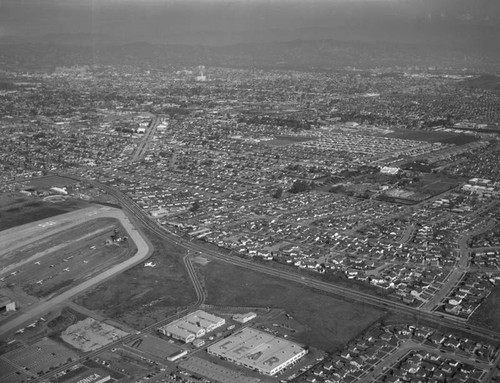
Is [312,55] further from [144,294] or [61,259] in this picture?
[144,294]

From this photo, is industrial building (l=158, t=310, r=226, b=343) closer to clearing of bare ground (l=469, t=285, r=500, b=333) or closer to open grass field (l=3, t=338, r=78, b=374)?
open grass field (l=3, t=338, r=78, b=374)

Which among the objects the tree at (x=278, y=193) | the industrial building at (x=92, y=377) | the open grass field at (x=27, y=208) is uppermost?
the industrial building at (x=92, y=377)

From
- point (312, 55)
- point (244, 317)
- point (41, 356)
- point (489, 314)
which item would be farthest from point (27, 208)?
point (312, 55)

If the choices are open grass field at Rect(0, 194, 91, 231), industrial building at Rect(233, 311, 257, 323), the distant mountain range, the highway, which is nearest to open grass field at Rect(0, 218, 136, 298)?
the highway

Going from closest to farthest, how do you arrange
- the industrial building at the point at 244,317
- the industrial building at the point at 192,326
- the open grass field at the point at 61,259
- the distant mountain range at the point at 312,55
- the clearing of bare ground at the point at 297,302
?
the industrial building at the point at 192,326
the clearing of bare ground at the point at 297,302
the industrial building at the point at 244,317
the open grass field at the point at 61,259
the distant mountain range at the point at 312,55

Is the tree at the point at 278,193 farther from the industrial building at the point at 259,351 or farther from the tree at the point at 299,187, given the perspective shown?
the industrial building at the point at 259,351

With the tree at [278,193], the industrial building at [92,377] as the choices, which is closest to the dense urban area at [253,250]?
the industrial building at [92,377]
